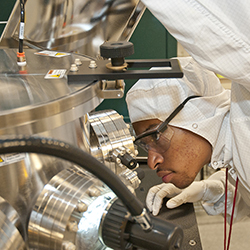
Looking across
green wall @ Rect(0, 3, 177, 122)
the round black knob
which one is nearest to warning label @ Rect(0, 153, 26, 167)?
the round black knob

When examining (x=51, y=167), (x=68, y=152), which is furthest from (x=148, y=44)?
(x=68, y=152)

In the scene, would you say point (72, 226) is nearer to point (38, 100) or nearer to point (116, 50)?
point (38, 100)

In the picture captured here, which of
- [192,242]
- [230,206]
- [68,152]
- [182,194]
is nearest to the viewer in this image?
[68,152]

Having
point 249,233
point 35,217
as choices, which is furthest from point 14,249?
point 249,233

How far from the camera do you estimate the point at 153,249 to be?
1.40 feet

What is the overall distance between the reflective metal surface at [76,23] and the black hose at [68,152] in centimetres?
61

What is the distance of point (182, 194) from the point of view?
42.8 inches

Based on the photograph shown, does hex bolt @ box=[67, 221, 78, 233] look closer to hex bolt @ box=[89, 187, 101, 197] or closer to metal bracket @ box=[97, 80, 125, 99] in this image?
hex bolt @ box=[89, 187, 101, 197]

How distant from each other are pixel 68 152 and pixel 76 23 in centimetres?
72

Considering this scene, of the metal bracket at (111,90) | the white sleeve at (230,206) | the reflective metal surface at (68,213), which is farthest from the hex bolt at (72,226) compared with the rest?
the white sleeve at (230,206)

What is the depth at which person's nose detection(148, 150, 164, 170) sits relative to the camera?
1.00 meters

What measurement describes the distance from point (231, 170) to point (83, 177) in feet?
2.18

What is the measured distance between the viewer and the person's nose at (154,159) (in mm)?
1003

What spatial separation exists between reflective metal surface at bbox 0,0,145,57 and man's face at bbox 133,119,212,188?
1.01 ft
